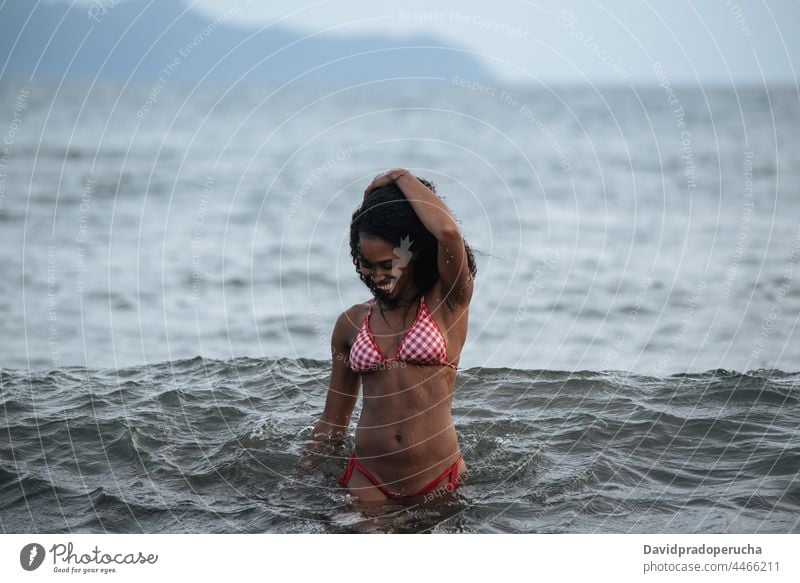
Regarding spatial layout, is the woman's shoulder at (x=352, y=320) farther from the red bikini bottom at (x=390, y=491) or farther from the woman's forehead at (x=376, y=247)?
the red bikini bottom at (x=390, y=491)

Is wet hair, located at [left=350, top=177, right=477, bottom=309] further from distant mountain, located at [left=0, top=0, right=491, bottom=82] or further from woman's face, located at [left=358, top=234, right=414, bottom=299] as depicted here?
distant mountain, located at [left=0, top=0, right=491, bottom=82]

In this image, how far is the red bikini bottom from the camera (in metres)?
5.54

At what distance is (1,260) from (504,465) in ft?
33.2

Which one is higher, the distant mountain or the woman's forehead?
the distant mountain

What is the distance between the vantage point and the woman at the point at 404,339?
523 centimetres

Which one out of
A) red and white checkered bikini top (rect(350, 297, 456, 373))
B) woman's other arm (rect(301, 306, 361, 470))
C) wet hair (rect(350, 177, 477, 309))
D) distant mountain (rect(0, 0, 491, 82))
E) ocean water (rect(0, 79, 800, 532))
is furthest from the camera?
distant mountain (rect(0, 0, 491, 82))

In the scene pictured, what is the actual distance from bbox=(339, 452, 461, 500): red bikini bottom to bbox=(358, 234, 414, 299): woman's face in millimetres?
1019

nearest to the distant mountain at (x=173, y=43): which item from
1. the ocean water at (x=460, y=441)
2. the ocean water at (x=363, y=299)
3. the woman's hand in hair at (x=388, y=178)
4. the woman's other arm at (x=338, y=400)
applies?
the ocean water at (x=363, y=299)

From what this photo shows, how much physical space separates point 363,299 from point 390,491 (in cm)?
743

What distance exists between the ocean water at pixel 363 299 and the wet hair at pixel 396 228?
1.31m

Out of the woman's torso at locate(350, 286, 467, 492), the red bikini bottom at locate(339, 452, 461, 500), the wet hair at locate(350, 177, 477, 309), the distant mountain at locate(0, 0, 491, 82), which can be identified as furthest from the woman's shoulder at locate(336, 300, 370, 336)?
the distant mountain at locate(0, 0, 491, 82)
